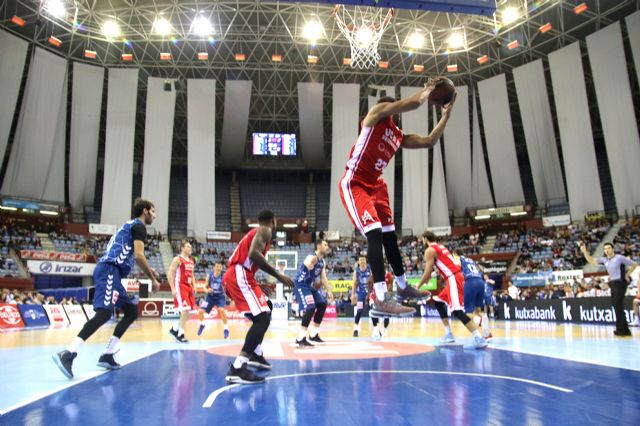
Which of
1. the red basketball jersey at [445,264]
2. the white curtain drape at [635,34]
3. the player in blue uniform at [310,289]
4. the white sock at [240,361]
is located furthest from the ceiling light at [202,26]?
the white sock at [240,361]

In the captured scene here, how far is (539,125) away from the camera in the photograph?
111ft

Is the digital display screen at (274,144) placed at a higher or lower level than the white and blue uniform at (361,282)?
higher

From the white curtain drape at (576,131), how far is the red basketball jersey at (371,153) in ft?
105

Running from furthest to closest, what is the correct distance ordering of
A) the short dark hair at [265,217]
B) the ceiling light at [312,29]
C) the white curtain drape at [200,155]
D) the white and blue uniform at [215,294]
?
the white curtain drape at [200,155]
the ceiling light at [312,29]
the white and blue uniform at [215,294]
the short dark hair at [265,217]

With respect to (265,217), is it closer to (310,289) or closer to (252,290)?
(252,290)

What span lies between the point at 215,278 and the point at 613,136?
93.3 feet

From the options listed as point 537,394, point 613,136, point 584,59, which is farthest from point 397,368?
point 584,59

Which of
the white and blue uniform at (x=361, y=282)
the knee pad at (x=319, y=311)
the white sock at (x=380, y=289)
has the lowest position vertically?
the knee pad at (x=319, y=311)

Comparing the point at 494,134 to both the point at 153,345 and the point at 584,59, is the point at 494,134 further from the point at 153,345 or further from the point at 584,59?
the point at 153,345

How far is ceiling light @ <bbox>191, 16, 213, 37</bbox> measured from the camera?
3241cm

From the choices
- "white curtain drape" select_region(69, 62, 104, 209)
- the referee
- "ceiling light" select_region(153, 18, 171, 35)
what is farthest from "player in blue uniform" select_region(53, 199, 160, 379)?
"white curtain drape" select_region(69, 62, 104, 209)

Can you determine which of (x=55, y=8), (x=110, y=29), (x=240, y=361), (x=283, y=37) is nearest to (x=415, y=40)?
(x=283, y=37)

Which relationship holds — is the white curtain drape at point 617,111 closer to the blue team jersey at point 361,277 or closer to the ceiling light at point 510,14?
the ceiling light at point 510,14

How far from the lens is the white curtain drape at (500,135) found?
3612cm
